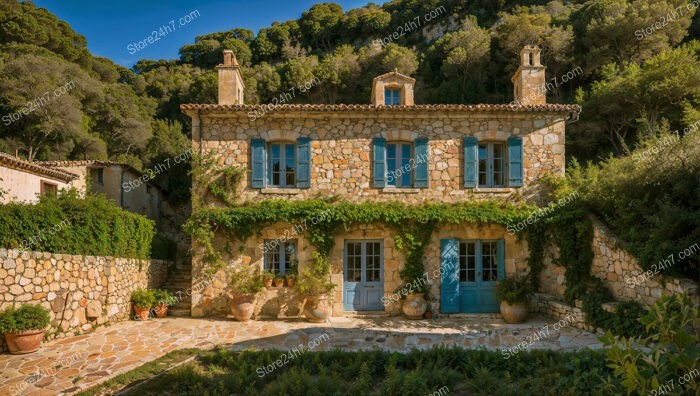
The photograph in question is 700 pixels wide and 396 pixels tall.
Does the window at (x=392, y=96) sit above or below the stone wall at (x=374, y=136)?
above

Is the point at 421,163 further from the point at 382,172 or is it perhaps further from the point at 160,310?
the point at 160,310

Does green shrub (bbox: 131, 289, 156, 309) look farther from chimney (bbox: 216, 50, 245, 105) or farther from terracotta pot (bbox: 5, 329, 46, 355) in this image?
chimney (bbox: 216, 50, 245, 105)

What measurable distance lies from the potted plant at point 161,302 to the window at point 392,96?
8713 millimetres

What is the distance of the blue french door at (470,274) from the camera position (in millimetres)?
10633

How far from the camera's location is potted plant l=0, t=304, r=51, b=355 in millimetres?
6902

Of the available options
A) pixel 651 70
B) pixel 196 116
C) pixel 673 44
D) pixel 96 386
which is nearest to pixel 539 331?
pixel 96 386

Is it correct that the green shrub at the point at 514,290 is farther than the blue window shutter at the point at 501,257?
No

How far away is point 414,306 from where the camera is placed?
1019 cm

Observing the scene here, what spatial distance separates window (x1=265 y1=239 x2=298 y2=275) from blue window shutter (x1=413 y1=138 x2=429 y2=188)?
3868mm

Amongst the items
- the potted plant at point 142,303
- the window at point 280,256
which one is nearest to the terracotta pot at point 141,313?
the potted plant at point 142,303

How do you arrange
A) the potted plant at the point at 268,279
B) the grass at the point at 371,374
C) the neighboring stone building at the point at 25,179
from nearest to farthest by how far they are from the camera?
the grass at the point at 371,374, the potted plant at the point at 268,279, the neighboring stone building at the point at 25,179

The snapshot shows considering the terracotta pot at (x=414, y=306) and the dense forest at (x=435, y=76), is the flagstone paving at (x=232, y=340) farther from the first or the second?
the dense forest at (x=435, y=76)

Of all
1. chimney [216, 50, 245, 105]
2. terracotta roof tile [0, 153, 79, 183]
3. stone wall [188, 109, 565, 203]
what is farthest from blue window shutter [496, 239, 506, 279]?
terracotta roof tile [0, 153, 79, 183]

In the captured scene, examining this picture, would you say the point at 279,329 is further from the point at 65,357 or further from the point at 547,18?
the point at 547,18
